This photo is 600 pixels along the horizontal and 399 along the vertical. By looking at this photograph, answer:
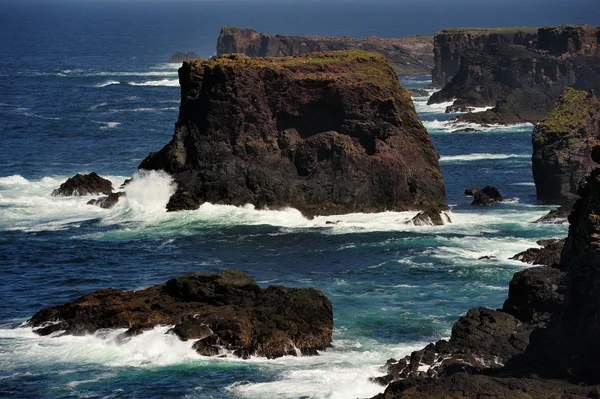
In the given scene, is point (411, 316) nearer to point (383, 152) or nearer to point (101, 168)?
point (383, 152)

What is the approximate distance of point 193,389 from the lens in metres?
40.8

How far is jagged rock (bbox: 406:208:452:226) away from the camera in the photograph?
70.3 m

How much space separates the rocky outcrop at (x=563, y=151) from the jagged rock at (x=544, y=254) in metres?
14.2

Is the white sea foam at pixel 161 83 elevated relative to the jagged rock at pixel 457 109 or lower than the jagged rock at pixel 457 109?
elevated

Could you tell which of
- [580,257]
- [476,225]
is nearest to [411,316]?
[580,257]

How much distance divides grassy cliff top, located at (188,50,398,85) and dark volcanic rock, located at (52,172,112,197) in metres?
10.6

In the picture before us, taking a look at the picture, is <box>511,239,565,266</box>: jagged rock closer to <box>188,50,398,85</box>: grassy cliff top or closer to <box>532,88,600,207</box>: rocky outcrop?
<box>532,88,600,207</box>: rocky outcrop

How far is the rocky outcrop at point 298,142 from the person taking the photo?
240 ft

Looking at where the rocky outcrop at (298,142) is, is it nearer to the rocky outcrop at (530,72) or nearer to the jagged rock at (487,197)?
the jagged rock at (487,197)

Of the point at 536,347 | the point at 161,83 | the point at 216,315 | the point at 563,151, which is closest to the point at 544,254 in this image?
the point at 563,151

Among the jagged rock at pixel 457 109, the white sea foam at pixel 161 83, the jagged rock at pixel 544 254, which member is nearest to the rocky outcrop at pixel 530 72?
the jagged rock at pixel 457 109

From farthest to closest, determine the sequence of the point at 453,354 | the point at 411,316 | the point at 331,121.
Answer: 1. the point at 331,121
2. the point at 411,316
3. the point at 453,354

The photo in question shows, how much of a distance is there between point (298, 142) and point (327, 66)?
6.00 metres

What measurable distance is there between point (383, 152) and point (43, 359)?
33896mm
